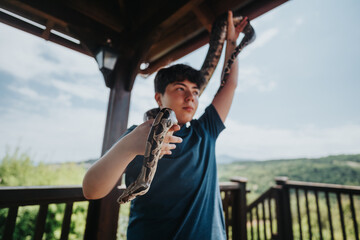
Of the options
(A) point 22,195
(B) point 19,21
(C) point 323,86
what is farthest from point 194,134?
(C) point 323,86

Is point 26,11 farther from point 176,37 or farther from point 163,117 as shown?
point 163,117

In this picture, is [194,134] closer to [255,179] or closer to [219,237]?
[219,237]

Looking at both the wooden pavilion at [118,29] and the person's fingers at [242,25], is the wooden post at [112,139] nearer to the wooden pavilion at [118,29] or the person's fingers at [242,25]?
the wooden pavilion at [118,29]

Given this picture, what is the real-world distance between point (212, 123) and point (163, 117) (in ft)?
2.45

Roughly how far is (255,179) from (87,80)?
27.7 metres

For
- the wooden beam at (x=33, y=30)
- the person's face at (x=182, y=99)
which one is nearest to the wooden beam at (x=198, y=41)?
the wooden beam at (x=33, y=30)

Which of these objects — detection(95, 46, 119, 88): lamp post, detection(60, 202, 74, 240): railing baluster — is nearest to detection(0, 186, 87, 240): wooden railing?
detection(60, 202, 74, 240): railing baluster

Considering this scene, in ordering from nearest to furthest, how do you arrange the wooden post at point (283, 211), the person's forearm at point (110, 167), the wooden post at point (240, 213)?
1. the person's forearm at point (110, 167)
2. the wooden post at point (240, 213)
3. the wooden post at point (283, 211)

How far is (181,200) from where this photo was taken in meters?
1.02

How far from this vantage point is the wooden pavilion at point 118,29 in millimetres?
2396

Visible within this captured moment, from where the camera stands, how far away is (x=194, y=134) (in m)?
1.32

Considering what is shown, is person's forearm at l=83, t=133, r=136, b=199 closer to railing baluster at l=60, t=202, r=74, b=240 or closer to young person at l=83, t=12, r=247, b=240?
young person at l=83, t=12, r=247, b=240

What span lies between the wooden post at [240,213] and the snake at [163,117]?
1969 millimetres

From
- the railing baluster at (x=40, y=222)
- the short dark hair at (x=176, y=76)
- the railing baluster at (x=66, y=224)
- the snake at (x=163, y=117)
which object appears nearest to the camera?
the snake at (x=163, y=117)
